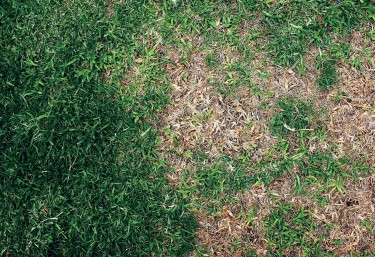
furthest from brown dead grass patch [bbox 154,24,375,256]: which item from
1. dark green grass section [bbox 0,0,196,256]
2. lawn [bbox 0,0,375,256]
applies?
dark green grass section [bbox 0,0,196,256]

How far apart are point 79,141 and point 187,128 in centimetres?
83

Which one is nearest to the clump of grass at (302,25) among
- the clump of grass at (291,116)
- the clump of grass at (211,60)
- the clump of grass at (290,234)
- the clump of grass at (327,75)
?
the clump of grass at (327,75)

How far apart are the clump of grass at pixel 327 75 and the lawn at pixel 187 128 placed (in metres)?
0.01

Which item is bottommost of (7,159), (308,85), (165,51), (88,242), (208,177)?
(88,242)

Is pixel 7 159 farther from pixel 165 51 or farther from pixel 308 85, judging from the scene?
pixel 308 85

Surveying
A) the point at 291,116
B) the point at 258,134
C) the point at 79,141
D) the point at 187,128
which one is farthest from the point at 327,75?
the point at 79,141

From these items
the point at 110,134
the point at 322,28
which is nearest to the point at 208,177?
the point at 110,134

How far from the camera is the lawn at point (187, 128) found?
3.14 meters

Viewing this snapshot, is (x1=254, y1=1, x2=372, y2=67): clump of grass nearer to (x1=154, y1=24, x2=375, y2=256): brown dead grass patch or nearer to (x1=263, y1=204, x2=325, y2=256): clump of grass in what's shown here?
(x1=154, y1=24, x2=375, y2=256): brown dead grass patch

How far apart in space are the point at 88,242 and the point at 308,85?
81.6 inches

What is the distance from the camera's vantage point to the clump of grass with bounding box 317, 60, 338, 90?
322 cm

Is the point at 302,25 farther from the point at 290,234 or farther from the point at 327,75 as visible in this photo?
the point at 290,234

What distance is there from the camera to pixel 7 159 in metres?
3.12

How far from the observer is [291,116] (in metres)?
3.20
